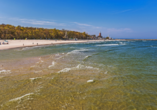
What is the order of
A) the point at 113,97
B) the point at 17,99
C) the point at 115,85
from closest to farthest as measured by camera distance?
the point at 17,99 < the point at 113,97 < the point at 115,85

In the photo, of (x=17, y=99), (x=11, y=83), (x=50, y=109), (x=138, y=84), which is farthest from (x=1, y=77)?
(x=138, y=84)

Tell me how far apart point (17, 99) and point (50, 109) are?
2.14 metres

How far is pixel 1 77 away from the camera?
844cm

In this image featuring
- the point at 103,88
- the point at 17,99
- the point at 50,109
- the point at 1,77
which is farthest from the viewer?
the point at 1,77

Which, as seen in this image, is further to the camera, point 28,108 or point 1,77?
point 1,77

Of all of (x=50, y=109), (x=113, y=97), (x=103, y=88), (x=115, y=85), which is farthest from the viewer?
(x=115, y=85)

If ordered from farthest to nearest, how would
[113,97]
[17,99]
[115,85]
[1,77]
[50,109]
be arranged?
[1,77], [115,85], [113,97], [17,99], [50,109]

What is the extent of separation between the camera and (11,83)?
7.34 m

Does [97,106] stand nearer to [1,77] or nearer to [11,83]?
[11,83]

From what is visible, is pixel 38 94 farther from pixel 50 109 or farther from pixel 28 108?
pixel 50 109

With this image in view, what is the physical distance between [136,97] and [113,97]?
1412 mm

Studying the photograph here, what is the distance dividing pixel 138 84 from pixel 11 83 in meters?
9.64

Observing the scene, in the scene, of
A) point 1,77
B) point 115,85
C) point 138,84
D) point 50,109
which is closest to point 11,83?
point 1,77

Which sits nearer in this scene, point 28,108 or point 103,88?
point 28,108
